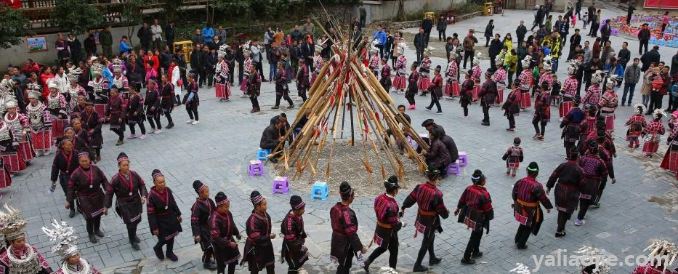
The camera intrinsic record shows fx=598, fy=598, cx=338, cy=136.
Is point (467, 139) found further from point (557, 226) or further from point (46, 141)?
point (46, 141)

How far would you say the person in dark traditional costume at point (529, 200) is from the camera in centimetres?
845

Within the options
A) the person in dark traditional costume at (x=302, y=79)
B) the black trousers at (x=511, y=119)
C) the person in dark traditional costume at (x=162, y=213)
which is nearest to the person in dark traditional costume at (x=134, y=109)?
the person in dark traditional costume at (x=302, y=79)

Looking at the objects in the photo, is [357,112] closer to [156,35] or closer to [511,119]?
[511,119]

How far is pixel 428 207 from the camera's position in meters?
8.11

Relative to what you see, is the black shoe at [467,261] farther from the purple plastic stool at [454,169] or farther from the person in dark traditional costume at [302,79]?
the person in dark traditional costume at [302,79]

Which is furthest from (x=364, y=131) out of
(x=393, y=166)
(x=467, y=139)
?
(x=467, y=139)

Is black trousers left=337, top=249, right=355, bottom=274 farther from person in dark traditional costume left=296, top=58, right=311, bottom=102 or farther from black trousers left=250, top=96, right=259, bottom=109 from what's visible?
person in dark traditional costume left=296, top=58, right=311, bottom=102

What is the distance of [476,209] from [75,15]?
16.7 meters

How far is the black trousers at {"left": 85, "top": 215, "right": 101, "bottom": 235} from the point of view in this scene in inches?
360

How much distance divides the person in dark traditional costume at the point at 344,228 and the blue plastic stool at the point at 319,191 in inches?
110

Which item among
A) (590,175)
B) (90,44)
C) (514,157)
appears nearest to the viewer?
(590,175)

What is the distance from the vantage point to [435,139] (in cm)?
1134

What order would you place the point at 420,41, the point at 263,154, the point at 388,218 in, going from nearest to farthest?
the point at 388,218 < the point at 263,154 < the point at 420,41

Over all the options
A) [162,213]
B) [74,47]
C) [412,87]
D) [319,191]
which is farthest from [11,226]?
[74,47]
